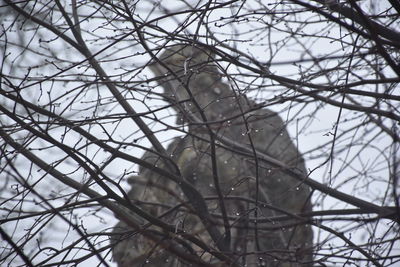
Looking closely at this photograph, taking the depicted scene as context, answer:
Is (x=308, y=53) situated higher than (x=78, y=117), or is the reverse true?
(x=308, y=53)

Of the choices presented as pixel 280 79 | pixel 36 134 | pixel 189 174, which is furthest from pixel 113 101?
pixel 189 174

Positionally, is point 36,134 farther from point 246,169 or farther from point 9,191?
point 246,169

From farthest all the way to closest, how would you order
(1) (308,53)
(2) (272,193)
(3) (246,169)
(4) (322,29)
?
1. (2) (272,193)
2. (3) (246,169)
3. (1) (308,53)
4. (4) (322,29)

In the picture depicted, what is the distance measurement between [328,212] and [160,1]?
6.43ft

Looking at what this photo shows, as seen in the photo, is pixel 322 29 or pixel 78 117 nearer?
pixel 78 117

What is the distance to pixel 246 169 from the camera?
216 inches

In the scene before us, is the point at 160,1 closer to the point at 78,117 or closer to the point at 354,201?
the point at 78,117

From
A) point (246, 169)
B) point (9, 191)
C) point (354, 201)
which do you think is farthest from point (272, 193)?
point (9, 191)

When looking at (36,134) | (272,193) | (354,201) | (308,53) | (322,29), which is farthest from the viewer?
(272,193)

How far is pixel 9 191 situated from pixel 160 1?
1.72 m

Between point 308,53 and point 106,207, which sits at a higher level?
point 308,53

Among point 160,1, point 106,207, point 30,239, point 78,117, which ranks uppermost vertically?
point 160,1

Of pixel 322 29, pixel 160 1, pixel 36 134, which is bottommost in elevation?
pixel 36 134

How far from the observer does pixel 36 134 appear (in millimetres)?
2742
